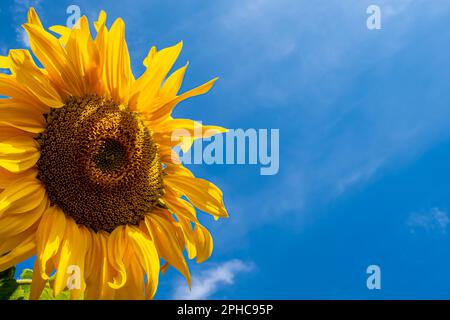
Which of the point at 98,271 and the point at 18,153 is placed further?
the point at 98,271

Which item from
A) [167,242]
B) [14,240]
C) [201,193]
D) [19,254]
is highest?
[201,193]

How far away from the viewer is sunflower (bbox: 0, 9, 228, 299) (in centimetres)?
396

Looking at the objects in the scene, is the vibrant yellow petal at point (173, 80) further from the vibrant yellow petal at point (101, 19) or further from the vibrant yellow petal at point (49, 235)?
the vibrant yellow petal at point (49, 235)

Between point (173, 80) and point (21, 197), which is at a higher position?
point (173, 80)

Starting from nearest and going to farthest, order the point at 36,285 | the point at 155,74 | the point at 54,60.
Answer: the point at 36,285
the point at 54,60
the point at 155,74

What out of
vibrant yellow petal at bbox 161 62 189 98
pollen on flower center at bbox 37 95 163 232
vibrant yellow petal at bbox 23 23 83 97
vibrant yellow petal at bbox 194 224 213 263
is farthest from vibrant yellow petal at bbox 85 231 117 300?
vibrant yellow petal at bbox 161 62 189 98

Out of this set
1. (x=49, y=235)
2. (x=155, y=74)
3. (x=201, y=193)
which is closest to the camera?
(x=49, y=235)

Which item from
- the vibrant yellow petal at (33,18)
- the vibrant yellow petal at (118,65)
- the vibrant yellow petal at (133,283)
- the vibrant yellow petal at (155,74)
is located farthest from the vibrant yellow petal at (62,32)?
the vibrant yellow petal at (133,283)

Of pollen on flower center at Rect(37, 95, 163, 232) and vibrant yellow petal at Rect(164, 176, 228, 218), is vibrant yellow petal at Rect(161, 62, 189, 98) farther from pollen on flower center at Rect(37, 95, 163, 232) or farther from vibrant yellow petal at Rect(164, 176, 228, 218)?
vibrant yellow petal at Rect(164, 176, 228, 218)

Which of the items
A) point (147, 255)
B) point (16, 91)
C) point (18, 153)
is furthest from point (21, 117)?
point (147, 255)

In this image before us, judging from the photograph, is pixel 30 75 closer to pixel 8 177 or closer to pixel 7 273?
pixel 8 177

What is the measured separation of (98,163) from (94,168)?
8 cm

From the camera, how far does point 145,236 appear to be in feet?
14.8

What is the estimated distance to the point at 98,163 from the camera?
4348 mm
